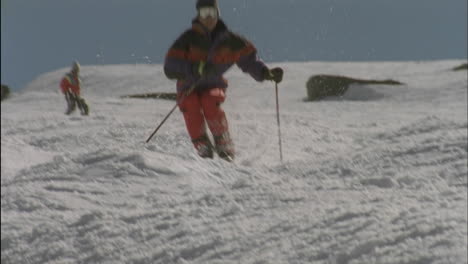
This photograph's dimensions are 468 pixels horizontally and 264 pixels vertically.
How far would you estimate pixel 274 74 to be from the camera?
6.50ft

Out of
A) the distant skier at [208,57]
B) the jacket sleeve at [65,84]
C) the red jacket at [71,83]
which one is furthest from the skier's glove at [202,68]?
the jacket sleeve at [65,84]

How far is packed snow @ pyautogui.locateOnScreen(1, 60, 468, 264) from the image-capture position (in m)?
4.13

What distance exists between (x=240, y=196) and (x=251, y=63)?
3678mm

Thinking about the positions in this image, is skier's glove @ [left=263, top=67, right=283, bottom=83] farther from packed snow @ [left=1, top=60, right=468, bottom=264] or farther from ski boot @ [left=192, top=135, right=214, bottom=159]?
ski boot @ [left=192, top=135, right=214, bottom=159]

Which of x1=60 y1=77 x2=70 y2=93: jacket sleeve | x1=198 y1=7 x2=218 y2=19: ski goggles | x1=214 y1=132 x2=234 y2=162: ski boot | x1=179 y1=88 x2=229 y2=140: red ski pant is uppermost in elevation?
x1=198 y1=7 x2=218 y2=19: ski goggles

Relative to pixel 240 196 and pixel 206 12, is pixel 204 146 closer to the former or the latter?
pixel 206 12

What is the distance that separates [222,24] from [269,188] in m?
3.97

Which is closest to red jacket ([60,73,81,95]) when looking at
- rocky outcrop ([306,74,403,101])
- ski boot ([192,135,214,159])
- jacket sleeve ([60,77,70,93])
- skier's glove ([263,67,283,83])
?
jacket sleeve ([60,77,70,93])

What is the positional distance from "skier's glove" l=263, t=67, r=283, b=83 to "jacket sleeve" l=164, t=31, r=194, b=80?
291 millimetres

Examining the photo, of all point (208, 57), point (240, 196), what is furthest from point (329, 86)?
point (208, 57)

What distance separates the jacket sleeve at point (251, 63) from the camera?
5.61 ft

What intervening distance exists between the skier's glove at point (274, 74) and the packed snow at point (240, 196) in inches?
4.9

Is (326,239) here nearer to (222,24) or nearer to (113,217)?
(113,217)

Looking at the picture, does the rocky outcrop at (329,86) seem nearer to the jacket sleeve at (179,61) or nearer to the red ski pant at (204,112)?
the red ski pant at (204,112)
